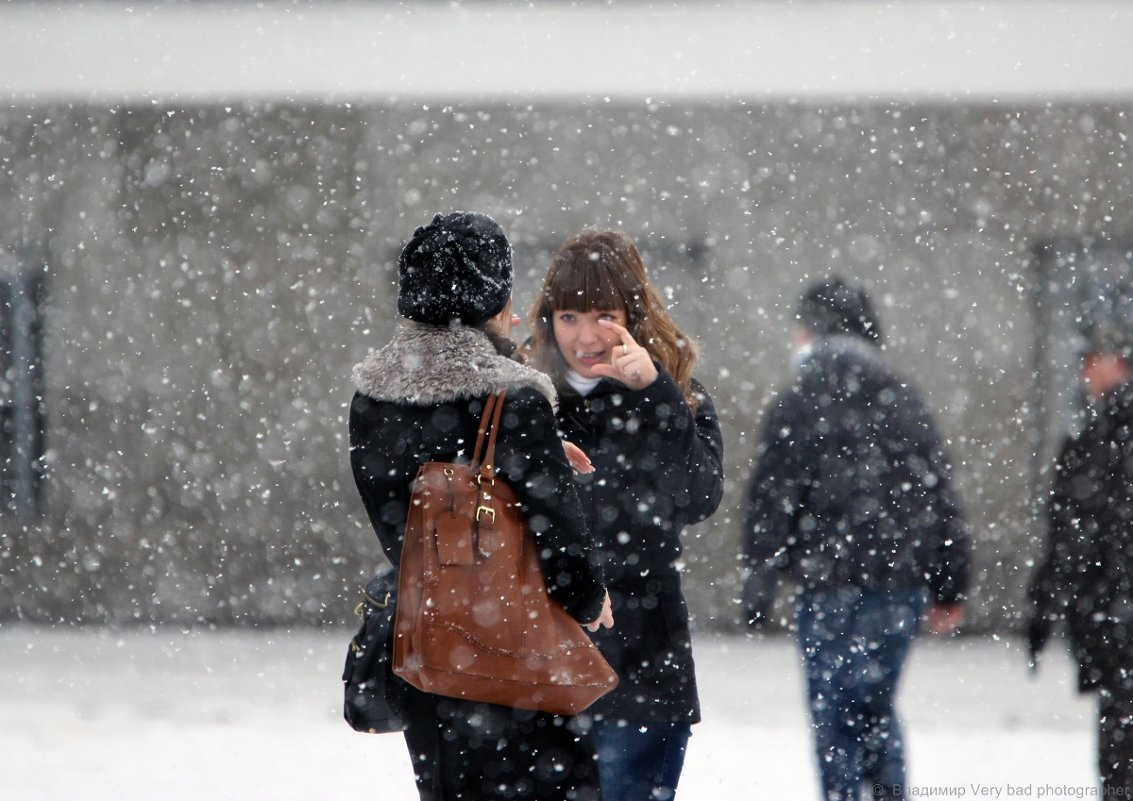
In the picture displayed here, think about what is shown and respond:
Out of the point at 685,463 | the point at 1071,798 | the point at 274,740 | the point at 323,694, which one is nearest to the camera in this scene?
the point at 685,463

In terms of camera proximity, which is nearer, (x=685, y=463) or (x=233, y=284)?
(x=685, y=463)

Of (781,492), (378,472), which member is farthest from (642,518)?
(781,492)

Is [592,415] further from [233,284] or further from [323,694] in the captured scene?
[233,284]

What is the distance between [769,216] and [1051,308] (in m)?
1.69

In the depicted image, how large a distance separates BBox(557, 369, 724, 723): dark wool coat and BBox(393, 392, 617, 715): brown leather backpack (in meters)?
0.46

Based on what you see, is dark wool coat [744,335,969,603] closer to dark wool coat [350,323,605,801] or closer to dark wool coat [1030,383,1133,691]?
dark wool coat [1030,383,1133,691]

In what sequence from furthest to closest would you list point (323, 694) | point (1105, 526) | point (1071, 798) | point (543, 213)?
1. point (543, 213)
2. point (323, 694)
3. point (1071, 798)
4. point (1105, 526)

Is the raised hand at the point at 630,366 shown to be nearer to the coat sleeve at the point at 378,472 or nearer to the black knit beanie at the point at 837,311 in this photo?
the coat sleeve at the point at 378,472

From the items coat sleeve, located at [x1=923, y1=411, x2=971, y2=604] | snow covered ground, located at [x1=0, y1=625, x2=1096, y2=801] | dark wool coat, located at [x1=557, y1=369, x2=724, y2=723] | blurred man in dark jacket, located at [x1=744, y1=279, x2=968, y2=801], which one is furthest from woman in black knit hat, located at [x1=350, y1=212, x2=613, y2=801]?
snow covered ground, located at [x1=0, y1=625, x2=1096, y2=801]

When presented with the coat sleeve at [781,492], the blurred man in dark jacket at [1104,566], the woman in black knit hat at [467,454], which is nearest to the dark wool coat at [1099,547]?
the blurred man in dark jacket at [1104,566]

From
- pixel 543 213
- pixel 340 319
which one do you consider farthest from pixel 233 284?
pixel 543 213

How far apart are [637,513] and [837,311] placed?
67.4 inches

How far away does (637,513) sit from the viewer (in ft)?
8.23

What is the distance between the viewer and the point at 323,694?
19.5 feet
